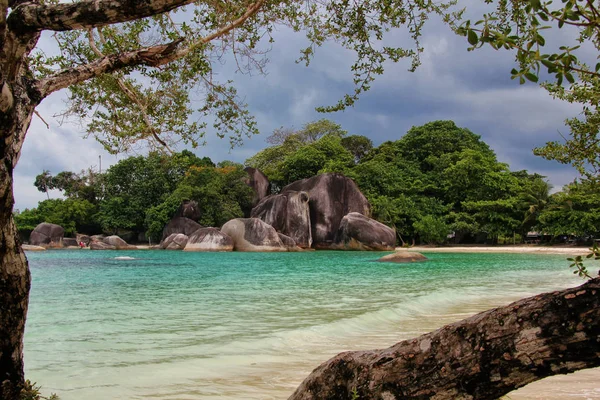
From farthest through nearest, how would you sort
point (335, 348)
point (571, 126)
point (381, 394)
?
1. point (335, 348)
2. point (571, 126)
3. point (381, 394)

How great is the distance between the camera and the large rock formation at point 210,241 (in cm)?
2939

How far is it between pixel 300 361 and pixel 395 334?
1.77 metres

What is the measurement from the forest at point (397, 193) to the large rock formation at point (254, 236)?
16.0ft

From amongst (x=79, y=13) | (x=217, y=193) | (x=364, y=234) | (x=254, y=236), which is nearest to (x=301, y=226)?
(x=254, y=236)

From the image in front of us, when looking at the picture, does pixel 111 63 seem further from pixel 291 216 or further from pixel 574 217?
pixel 574 217

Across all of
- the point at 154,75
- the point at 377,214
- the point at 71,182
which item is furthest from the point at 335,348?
the point at 71,182

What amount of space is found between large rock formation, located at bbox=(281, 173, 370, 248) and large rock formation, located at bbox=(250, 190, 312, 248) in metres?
0.89

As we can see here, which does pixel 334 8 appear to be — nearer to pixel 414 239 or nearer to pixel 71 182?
pixel 414 239

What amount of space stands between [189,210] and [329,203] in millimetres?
11035

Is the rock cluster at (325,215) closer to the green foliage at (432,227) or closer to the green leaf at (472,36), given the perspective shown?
the green foliage at (432,227)

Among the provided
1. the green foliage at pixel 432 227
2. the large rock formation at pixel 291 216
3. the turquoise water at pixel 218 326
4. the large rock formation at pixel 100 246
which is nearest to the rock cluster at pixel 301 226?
the large rock formation at pixel 291 216

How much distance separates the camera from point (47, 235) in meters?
38.7

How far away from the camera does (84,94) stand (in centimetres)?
473

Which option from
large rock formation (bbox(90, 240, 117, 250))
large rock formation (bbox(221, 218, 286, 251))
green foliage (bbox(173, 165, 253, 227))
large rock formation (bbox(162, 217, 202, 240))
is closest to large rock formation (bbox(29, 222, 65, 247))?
large rock formation (bbox(90, 240, 117, 250))
